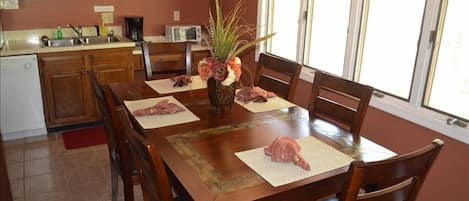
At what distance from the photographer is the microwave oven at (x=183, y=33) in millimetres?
4344

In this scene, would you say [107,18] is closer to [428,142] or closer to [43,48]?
[43,48]

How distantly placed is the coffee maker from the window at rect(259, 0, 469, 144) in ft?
5.71

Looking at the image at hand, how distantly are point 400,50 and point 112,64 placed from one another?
264 centimetres

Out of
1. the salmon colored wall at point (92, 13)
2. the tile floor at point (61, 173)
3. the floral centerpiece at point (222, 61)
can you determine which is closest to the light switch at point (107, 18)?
the salmon colored wall at point (92, 13)

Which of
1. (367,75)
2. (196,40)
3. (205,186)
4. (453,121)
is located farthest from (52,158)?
(453,121)

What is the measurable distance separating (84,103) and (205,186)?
2817 millimetres

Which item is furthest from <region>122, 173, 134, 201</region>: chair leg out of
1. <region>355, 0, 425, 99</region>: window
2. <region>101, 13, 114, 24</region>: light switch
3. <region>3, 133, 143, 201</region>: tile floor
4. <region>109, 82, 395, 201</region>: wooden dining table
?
<region>101, 13, 114, 24</region>: light switch

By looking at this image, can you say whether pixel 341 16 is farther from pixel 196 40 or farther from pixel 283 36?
pixel 196 40

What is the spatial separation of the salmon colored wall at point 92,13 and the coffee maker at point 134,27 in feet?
0.42

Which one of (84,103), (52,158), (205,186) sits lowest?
(52,158)

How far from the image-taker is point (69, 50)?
3.62 m

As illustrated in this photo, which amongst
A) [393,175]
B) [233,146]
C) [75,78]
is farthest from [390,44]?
[75,78]

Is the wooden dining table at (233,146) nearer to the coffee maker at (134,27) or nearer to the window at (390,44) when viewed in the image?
the window at (390,44)

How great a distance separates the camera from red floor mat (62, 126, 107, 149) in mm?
3578
